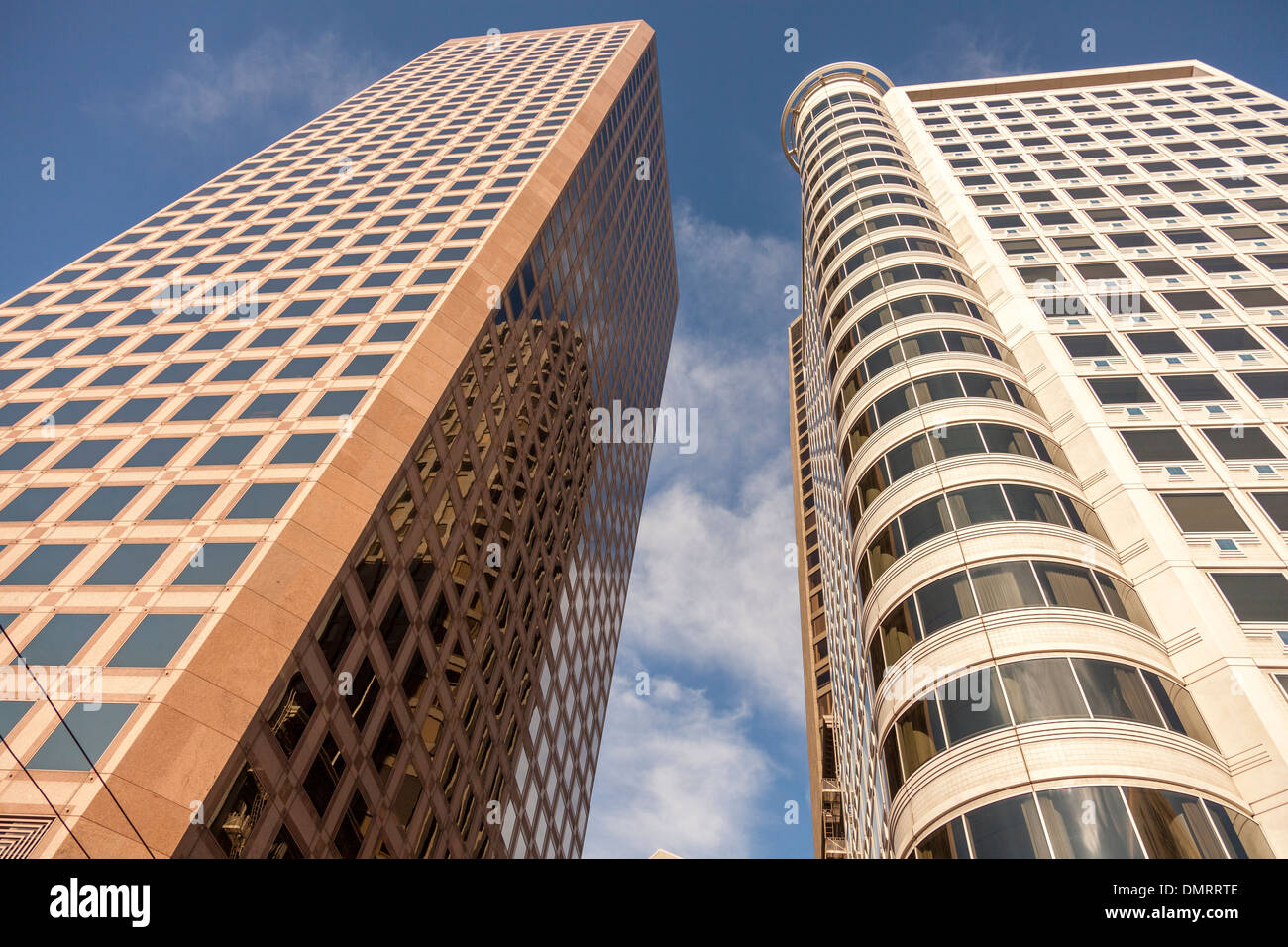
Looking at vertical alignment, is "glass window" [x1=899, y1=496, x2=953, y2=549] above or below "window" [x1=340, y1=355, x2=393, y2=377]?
below

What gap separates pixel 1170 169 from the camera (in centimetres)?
4356

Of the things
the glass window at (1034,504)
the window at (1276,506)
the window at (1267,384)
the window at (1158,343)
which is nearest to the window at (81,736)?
the glass window at (1034,504)

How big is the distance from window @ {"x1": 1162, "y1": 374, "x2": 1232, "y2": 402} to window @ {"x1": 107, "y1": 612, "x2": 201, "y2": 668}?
1342 inches

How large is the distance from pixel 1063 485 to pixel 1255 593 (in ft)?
19.5

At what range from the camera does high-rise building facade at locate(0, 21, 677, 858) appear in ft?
65.0

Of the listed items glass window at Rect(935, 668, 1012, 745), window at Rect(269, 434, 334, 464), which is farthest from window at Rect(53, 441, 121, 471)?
glass window at Rect(935, 668, 1012, 745)

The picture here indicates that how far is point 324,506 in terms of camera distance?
81.9 feet

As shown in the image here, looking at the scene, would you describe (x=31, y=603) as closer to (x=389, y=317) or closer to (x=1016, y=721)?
(x=389, y=317)

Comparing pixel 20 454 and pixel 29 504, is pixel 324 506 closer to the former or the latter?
pixel 29 504

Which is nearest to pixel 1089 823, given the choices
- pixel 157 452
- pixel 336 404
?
pixel 336 404

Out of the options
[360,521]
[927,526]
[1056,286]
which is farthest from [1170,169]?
[360,521]

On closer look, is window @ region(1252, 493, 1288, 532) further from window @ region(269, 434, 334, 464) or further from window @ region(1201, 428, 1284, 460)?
window @ region(269, 434, 334, 464)

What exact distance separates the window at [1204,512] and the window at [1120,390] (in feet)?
16.8
